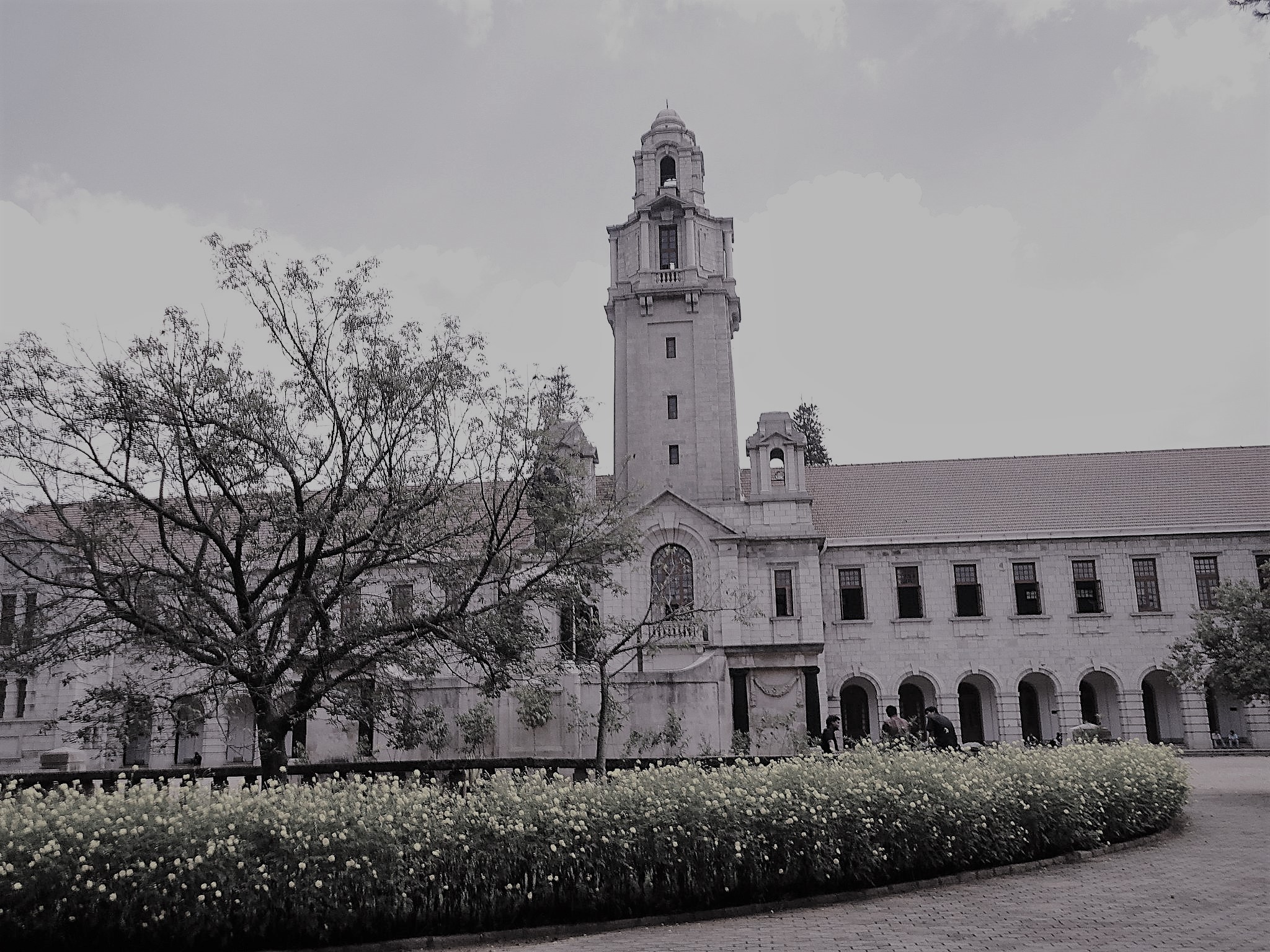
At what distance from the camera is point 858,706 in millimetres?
39688

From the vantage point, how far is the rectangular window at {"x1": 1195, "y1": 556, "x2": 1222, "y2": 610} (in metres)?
37.8

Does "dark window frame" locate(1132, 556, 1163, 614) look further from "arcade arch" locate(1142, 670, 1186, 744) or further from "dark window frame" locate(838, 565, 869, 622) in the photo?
"dark window frame" locate(838, 565, 869, 622)

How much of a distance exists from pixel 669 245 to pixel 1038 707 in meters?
22.8

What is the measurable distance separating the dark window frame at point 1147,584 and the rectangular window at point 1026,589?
352cm

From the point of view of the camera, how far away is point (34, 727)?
37.1m

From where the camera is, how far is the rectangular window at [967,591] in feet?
127

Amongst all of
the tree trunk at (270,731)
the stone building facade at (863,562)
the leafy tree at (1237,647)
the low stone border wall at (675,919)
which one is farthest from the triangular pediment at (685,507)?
the low stone border wall at (675,919)

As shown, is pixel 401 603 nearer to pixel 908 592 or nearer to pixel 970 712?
pixel 908 592

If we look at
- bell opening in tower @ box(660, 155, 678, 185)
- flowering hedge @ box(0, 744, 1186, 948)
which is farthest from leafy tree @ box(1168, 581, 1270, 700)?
bell opening in tower @ box(660, 155, 678, 185)

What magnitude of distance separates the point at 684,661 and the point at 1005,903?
23.1 meters

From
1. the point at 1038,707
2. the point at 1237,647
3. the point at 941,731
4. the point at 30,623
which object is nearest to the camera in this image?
the point at 30,623

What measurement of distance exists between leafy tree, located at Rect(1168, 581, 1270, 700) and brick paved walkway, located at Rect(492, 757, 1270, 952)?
27.3 ft

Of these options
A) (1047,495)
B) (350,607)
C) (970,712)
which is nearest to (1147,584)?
(1047,495)

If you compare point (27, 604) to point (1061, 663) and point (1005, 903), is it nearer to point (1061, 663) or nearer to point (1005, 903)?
point (1005, 903)
